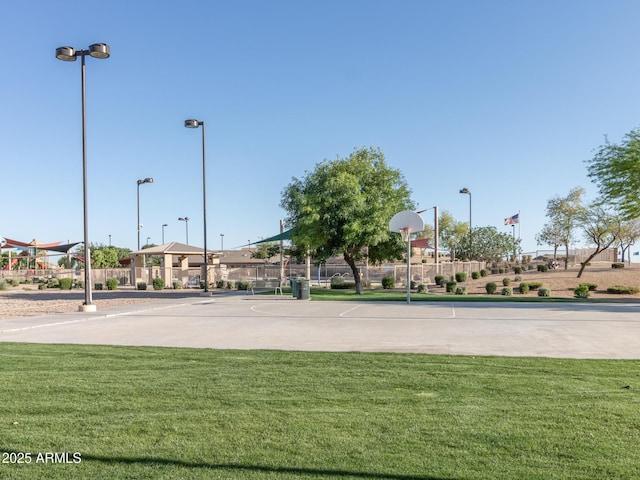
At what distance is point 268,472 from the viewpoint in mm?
4031

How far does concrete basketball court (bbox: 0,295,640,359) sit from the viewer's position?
9578 mm

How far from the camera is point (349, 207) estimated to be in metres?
26.0

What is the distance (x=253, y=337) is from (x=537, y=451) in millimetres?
7392

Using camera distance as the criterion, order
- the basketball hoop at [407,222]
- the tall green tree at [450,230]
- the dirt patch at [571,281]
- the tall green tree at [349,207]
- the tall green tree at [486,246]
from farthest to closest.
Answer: the tall green tree at [450,230] → the tall green tree at [486,246] → the dirt patch at [571,281] → the tall green tree at [349,207] → the basketball hoop at [407,222]

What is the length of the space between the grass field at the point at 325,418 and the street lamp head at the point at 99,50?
11711 mm

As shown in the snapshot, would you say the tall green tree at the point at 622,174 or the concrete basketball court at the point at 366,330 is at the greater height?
the tall green tree at the point at 622,174

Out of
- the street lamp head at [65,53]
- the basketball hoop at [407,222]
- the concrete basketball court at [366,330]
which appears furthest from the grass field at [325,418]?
the basketball hoop at [407,222]

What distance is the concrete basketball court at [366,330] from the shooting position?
9.58 meters

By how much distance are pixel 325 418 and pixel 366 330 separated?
22.4 ft

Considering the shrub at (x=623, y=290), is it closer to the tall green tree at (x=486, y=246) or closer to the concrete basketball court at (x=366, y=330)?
the concrete basketball court at (x=366, y=330)

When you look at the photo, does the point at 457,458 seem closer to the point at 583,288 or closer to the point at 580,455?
the point at 580,455

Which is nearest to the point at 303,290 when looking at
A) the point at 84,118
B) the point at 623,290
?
the point at 84,118

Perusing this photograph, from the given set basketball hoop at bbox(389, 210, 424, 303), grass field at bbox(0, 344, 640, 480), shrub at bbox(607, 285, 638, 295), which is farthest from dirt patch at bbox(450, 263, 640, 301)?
grass field at bbox(0, 344, 640, 480)

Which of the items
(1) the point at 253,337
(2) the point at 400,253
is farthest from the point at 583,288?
(1) the point at 253,337
